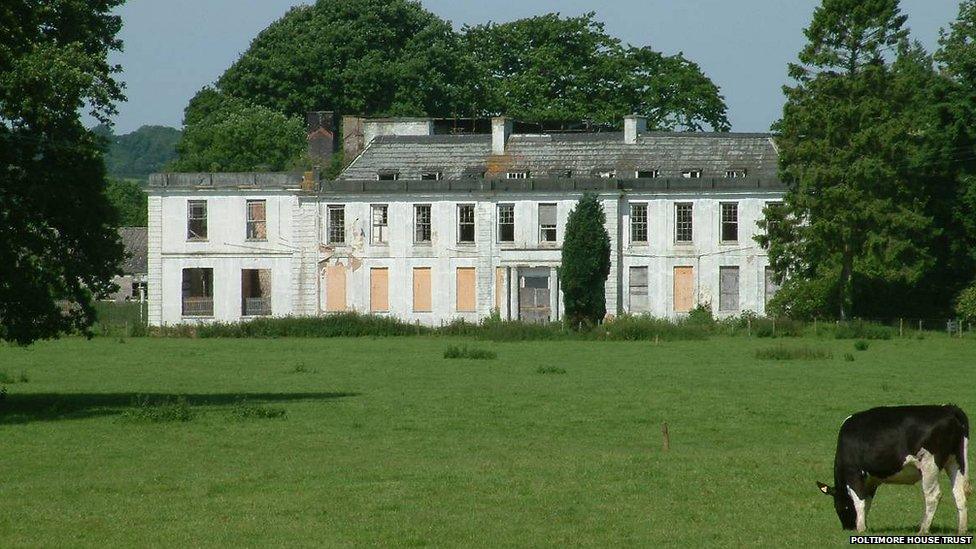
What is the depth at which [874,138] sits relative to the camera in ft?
225

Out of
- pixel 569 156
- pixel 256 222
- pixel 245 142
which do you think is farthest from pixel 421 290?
pixel 245 142

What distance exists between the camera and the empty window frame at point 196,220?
264 feet

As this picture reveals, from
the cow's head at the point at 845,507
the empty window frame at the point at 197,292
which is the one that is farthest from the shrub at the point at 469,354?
the cow's head at the point at 845,507

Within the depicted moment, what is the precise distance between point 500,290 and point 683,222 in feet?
29.8

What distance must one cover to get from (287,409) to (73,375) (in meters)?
13.3

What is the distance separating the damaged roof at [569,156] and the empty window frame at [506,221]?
3.03 meters

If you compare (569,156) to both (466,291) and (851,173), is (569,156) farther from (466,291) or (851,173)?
(851,173)

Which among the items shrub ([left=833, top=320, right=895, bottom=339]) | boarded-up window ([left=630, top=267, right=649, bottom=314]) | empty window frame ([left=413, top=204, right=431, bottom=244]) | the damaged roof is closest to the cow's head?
shrub ([left=833, top=320, right=895, bottom=339])

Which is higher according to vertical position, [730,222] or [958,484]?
[730,222]

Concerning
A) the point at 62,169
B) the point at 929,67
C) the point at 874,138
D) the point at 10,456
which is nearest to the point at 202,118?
the point at 929,67

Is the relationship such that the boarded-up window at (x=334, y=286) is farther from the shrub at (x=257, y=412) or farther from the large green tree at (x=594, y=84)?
the shrub at (x=257, y=412)

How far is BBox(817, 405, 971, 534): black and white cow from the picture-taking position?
14.8m

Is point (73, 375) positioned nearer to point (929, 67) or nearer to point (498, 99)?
point (929, 67)

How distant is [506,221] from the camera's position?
78.8 meters
